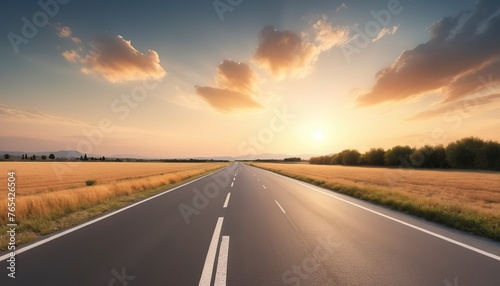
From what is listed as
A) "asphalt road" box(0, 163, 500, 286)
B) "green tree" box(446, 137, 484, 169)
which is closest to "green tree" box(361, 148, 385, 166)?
"green tree" box(446, 137, 484, 169)

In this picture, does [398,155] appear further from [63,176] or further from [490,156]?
[63,176]

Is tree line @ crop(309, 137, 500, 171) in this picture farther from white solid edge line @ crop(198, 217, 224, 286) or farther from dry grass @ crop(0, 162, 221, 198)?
white solid edge line @ crop(198, 217, 224, 286)

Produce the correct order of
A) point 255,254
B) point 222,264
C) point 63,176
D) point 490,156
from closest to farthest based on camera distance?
1. point 222,264
2. point 255,254
3. point 63,176
4. point 490,156

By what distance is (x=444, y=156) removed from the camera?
82375mm

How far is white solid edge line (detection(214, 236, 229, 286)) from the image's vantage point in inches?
156

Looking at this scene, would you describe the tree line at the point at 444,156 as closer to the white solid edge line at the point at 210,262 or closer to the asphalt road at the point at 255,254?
the asphalt road at the point at 255,254

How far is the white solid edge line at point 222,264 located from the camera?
3.96 meters

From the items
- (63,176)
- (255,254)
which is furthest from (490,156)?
(63,176)

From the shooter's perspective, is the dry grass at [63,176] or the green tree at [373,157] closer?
the dry grass at [63,176]

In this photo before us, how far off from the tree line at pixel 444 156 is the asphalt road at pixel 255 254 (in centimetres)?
8647

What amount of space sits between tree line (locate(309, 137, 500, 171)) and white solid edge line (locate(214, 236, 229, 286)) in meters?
91.4

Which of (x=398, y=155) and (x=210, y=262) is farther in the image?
(x=398, y=155)

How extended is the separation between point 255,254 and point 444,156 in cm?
9866

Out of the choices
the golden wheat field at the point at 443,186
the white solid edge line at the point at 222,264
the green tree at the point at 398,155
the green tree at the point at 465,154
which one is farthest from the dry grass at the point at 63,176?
the green tree at the point at 398,155
